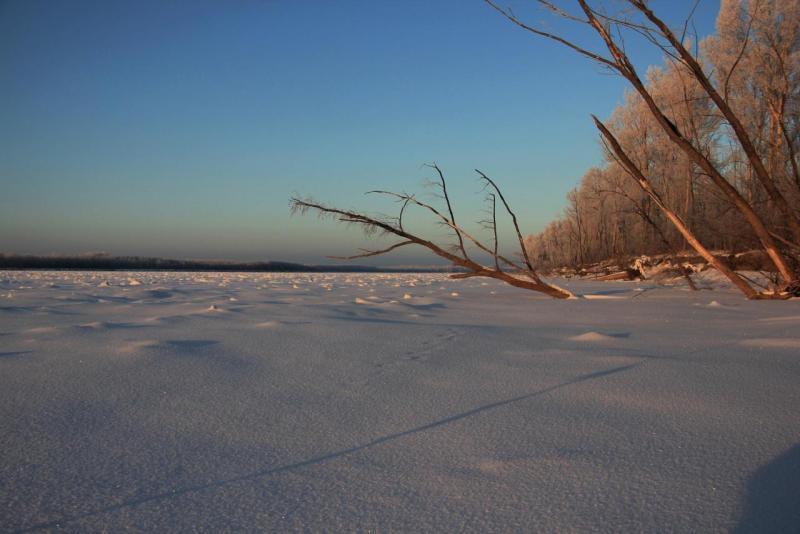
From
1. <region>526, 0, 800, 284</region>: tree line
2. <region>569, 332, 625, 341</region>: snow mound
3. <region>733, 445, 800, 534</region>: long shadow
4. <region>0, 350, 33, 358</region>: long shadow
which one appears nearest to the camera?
<region>733, 445, 800, 534</region>: long shadow

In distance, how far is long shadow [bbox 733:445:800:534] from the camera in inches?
35.9

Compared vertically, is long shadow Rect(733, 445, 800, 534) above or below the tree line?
below

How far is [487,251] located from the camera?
18.9ft

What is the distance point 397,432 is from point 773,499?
83cm

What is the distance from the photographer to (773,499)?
99 centimetres

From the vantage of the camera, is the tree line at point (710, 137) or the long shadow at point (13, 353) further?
the tree line at point (710, 137)

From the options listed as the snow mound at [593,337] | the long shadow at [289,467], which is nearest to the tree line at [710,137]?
the snow mound at [593,337]

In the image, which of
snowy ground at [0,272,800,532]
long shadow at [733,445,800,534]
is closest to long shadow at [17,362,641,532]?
snowy ground at [0,272,800,532]

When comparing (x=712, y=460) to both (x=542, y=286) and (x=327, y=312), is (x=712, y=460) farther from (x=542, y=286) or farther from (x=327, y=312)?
(x=542, y=286)

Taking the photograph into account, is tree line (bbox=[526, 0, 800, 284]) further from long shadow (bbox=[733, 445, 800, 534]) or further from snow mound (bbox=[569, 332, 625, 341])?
long shadow (bbox=[733, 445, 800, 534])

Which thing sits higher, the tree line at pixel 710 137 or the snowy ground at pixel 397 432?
the tree line at pixel 710 137

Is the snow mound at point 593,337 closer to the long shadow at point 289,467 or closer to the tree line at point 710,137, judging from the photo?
the long shadow at point 289,467

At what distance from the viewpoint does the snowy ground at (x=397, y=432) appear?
991 mm

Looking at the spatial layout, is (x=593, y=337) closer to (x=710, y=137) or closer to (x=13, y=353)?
(x=13, y=353)
